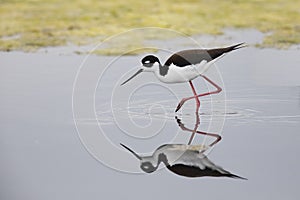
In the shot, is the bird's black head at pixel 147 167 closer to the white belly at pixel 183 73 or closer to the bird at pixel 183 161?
the bird at pixel 183 161

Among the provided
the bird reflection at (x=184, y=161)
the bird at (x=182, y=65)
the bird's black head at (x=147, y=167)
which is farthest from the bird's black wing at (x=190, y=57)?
the bird's black head at (x=147, y=167)

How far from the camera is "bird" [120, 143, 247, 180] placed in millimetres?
1555

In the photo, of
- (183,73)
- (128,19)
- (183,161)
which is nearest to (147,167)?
(183,161)

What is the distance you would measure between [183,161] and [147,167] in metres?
0.10

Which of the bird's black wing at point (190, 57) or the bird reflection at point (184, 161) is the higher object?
the bird's black wing at point (190, 57)

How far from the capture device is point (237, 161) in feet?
5.28

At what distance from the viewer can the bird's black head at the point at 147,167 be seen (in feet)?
5.21

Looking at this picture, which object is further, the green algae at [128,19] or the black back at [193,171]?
the green algae at [128,19]

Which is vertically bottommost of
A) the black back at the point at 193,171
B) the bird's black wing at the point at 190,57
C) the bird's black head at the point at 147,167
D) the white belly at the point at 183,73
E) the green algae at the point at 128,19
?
the black back at the point at 193,171

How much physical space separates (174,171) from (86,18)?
3.18 feet

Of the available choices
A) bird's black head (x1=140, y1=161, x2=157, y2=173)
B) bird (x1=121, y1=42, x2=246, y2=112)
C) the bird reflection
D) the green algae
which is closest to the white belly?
bird (x1=121, y1=42, x2=246, y2=112)

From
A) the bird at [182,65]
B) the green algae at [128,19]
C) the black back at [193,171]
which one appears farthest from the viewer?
the green algae at [128,19]

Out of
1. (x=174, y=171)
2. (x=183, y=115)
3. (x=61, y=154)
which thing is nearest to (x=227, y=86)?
(x=183, y=115)

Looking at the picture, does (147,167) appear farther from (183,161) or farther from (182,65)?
(182,65)
